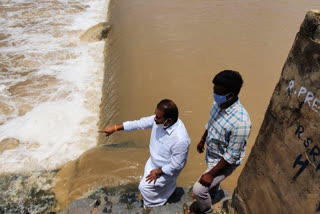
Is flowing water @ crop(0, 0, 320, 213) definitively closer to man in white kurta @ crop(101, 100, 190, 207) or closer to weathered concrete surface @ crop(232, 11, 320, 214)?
man in white kurta @ crop(101, 100, 190, 207)

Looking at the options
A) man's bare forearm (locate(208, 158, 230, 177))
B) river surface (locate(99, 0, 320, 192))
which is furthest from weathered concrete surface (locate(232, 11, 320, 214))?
river surface (locate(99, 0, 320, 192))

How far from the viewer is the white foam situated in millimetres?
5738

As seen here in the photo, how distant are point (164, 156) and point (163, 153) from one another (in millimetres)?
42

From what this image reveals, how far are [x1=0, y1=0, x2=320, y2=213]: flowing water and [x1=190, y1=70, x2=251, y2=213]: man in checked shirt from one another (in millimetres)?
1771

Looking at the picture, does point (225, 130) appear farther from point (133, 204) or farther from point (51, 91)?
point (51, 91)

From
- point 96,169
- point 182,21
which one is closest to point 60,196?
point 96,169

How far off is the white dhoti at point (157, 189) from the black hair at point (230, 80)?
127 cm

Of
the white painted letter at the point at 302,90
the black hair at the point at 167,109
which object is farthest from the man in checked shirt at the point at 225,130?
the white painted letter at the point at 302,90

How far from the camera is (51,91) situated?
7.57 meters

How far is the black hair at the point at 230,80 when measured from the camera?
2.19m

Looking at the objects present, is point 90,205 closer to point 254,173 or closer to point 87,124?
point 254,173

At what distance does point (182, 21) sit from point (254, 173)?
8.60m

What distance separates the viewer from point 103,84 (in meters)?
7.75

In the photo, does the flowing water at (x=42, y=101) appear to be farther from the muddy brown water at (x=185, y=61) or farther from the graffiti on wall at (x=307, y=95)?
the graffiti on wall at (x=307, y=95)
